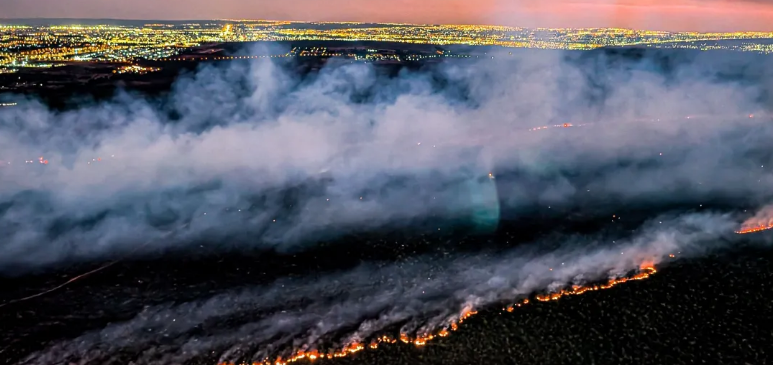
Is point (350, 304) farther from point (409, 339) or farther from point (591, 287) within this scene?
point (591, 287)

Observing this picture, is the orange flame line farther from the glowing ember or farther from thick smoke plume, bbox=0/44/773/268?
the glowing ember

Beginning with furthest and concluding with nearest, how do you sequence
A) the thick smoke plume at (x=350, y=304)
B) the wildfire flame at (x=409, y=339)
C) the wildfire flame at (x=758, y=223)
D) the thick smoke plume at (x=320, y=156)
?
the thick smoke plume at (x=320, y=156) → the wildfire flame at (x=758, y=223) → the thick smoke plume at (x=350, y=304) → the wildfire flame at (x=409, y=339)

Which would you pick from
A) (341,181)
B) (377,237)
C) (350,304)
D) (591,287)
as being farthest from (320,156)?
(591,287)

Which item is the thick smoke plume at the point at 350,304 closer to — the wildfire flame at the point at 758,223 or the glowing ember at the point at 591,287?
the glowing ember at the point at 591,287

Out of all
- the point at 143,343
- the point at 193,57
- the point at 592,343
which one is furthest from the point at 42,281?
the point at 193,57

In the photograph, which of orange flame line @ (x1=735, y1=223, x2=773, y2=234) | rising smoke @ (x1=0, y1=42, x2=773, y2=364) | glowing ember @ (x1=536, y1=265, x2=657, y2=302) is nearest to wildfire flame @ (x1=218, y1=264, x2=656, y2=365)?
glowing ember @ (x1=536, y1=265, x2=657, y2=302)

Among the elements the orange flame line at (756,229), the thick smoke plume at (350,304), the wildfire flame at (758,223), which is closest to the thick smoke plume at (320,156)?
the wildfire flame at (758,223)

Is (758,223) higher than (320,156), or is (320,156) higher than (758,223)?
(320,156)

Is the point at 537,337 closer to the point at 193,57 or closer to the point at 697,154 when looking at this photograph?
the point at 697,154
